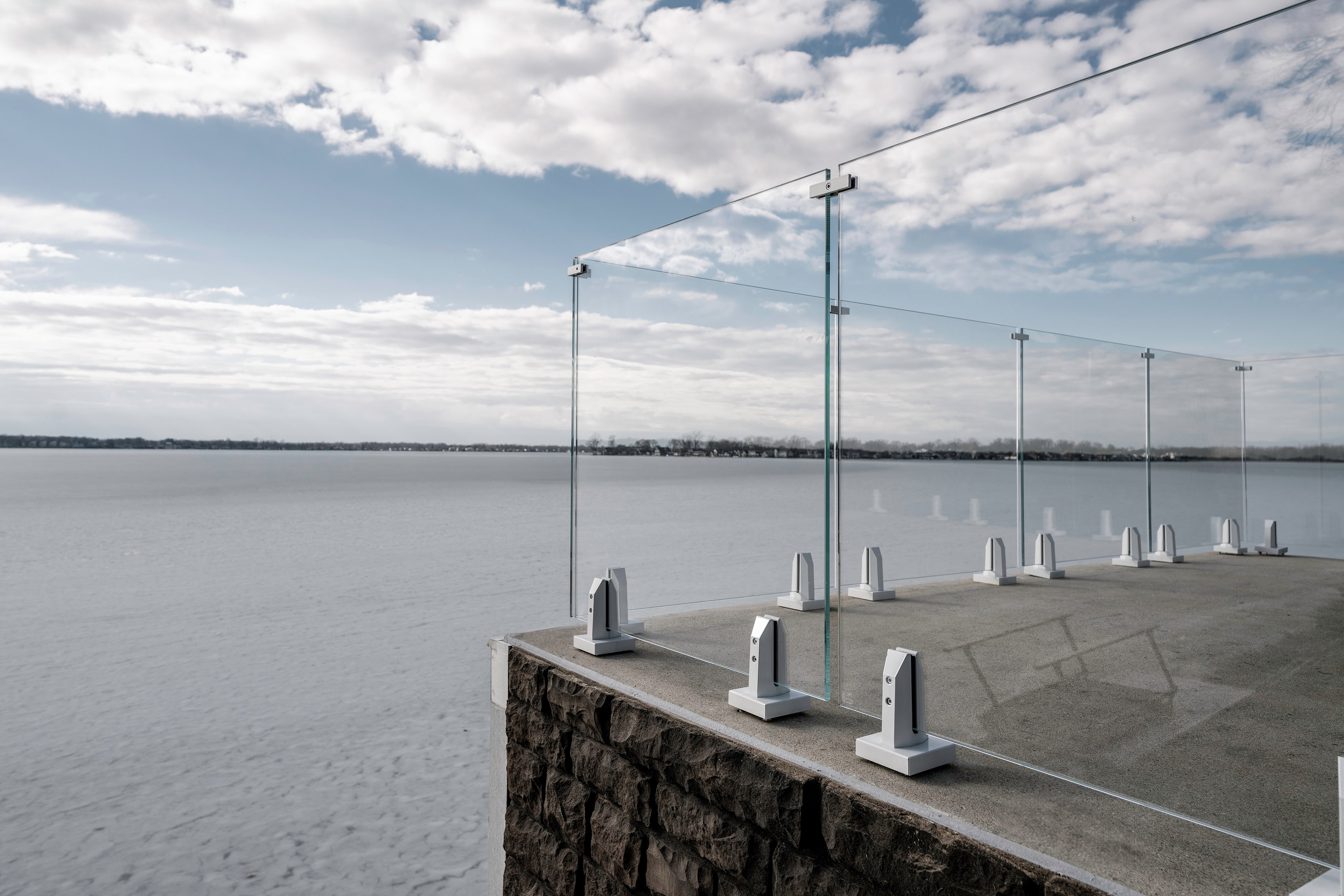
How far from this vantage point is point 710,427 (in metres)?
3.14

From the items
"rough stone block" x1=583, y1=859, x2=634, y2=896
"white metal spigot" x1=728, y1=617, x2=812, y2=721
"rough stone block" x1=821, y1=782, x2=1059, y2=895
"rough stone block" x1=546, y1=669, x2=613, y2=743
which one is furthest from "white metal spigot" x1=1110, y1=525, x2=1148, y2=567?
"rough stone block" x1=583, y1=859, x2=634, y2=896

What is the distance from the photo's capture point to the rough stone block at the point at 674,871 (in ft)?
7.84

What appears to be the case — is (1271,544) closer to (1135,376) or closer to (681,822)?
(1135,376)

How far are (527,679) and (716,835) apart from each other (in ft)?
4.22

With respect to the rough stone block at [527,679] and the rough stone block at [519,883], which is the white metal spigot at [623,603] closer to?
the rough stone block at [527,679]

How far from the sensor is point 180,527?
31.5 metres

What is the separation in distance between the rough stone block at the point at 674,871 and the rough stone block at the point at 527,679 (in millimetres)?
854

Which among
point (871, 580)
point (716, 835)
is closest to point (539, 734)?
point (716, 835)

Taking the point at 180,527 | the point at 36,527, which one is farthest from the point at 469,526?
the point at 36,527

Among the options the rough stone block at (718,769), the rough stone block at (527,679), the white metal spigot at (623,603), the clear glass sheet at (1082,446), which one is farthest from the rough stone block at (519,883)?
the clear glass sheet at (1082,446)

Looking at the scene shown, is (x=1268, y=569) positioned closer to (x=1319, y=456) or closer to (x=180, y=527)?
(x=1319, y=456)

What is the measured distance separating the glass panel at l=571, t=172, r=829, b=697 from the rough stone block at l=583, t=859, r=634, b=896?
0.86 meters

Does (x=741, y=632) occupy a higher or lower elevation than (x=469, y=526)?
higher

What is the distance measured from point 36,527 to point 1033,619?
1535 inches
